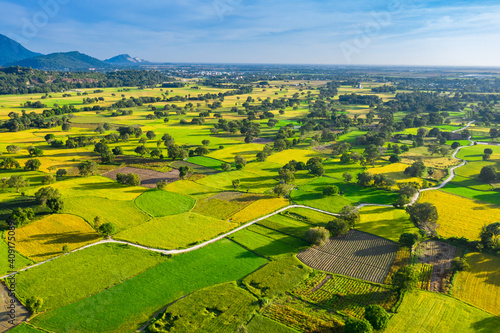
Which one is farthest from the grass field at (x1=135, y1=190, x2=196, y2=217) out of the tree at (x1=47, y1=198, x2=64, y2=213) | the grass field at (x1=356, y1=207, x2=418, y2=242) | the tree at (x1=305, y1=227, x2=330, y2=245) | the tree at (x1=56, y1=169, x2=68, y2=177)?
the grass field at (x1=356, y1=207, x2=418, y2=242)

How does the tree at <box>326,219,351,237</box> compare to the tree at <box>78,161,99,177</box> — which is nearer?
the tree at <box>326,219,351,237</box>

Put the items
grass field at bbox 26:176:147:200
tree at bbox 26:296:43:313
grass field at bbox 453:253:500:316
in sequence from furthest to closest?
grass field at bbox 26:176:147:200, grass field at bbox 453:253:500:316, tree at bbox 26:296:43:313

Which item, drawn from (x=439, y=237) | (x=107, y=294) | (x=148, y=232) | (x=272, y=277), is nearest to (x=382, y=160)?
(x=439, y=237)


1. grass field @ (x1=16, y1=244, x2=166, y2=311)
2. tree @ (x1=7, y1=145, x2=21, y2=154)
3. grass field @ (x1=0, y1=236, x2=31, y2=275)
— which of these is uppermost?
tree @ (x1=7, y1=145, x2=21, y2=154)

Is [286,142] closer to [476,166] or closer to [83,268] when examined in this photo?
[476,166]

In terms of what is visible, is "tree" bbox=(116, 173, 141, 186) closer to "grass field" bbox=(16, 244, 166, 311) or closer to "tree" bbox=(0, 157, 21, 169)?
"grass field" bbox=(16, 244, 166, 311)

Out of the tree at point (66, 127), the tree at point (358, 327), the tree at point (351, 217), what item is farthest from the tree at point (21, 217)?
the tree at point (66, 127)
